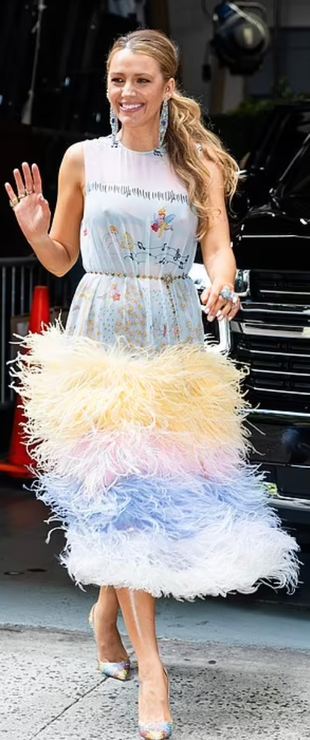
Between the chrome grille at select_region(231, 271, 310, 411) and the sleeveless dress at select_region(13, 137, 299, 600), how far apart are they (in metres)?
0.98

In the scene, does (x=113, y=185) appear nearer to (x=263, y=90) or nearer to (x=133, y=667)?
(x=133, y=667)

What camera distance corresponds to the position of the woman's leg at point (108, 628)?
12.9 feet

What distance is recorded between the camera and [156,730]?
3.52 metres

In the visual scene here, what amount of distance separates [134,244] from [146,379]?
393 mm

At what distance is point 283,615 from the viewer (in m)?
4.83

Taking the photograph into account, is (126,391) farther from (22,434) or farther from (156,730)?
(22,434)

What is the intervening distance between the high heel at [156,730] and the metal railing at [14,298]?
4.26 m

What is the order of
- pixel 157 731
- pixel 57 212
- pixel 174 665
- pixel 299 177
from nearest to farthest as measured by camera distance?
pixel 157 731, pixel 57 212, pixel 174 665, pixel 299 177

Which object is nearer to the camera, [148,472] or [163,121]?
[148,472]

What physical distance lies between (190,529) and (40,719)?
2.30ft

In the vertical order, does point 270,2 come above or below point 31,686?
above

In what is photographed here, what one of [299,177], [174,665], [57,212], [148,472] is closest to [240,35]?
[299,177]

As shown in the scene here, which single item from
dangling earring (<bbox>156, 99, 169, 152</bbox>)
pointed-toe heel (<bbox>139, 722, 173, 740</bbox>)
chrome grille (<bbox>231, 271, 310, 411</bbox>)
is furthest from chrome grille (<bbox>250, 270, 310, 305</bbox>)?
pointed-toe heel (<bbox>139, 722, 173, 740</bbox>)

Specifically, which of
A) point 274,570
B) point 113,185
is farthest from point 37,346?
point 274,570
